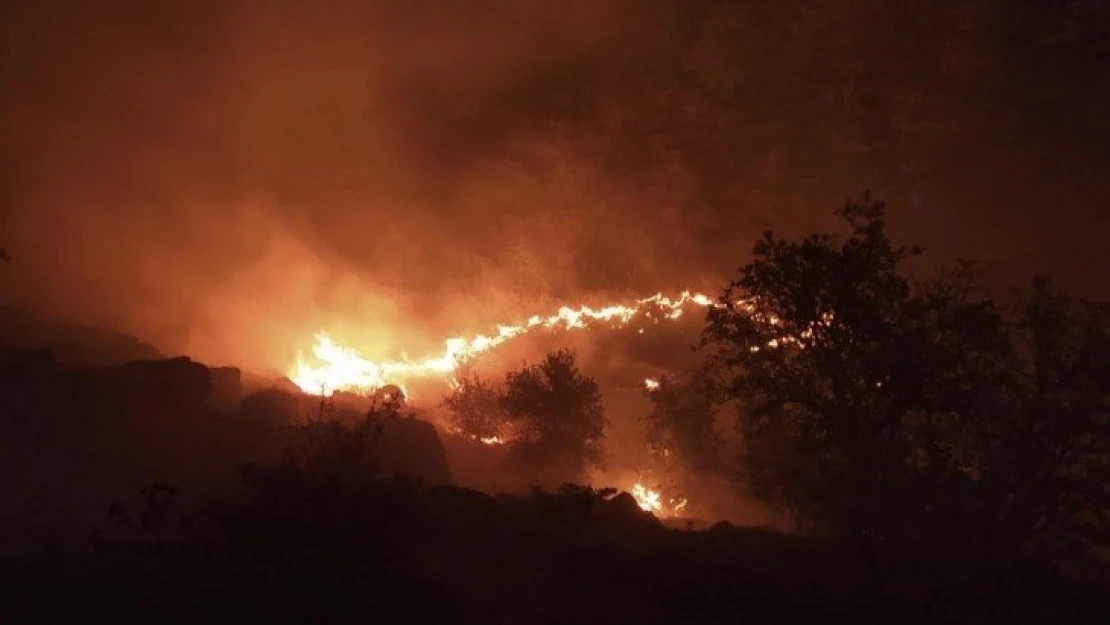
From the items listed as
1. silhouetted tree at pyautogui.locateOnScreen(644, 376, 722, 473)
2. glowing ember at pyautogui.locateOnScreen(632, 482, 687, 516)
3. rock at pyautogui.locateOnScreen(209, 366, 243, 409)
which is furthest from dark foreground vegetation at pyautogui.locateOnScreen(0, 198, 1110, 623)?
silhouetted tree at pyautogui.locateOnScreen(644, 376, 722, 473)

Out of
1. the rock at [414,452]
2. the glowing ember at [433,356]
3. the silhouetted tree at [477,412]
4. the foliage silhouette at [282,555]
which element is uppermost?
the glowing ember at [433,356]

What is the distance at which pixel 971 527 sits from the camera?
Result: 26.4 m

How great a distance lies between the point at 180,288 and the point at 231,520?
203 ft

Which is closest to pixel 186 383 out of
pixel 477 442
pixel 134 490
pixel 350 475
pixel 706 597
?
pixel 134 490

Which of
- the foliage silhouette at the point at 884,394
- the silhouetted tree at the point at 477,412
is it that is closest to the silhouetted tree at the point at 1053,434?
the foliage silhouette at the point at 884,394

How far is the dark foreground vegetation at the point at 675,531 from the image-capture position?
1939cm

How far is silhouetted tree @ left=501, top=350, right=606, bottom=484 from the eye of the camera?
50.1 metres

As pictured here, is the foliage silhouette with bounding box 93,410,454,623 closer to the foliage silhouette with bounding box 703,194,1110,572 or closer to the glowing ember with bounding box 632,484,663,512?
the foliage silhouette with bounding box 703,194,1110,572

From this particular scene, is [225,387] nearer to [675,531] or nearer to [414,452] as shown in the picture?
[414,452]

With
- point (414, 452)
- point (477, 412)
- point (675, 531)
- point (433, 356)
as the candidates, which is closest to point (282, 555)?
point (675, 531)

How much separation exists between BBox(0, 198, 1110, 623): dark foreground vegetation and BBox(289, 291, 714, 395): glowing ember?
1870 centimetres

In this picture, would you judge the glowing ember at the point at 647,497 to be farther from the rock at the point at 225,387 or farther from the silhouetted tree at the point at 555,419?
the rock at the point at 225,387

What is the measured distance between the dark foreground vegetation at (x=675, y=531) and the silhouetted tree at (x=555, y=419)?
45.2 ft

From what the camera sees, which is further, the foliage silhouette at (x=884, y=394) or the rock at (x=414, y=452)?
the rock at (x=414, y=452)
